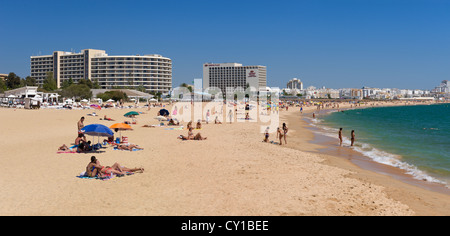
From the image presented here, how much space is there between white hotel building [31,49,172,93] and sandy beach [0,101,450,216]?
101m

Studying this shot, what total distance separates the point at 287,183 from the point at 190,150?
20.8 ft

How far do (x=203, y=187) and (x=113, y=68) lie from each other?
112558 mm

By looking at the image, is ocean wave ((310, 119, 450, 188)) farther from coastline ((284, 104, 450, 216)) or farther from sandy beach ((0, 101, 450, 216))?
sandy beach ((0, 101, 450, 216))

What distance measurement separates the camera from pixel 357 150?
1827 centimetres

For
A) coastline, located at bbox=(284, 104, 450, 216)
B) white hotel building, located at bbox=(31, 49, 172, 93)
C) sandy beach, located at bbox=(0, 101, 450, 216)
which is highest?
white hotel building, located at bbox=(31, 49, 172, 93)

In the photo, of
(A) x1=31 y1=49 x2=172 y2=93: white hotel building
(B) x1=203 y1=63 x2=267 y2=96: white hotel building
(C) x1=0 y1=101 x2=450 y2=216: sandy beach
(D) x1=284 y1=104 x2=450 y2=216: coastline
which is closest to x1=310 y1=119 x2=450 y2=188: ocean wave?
(D) x1=284 y1=104 x2=450 y2=216: coastline

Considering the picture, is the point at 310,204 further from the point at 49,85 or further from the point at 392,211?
the point at 49,85

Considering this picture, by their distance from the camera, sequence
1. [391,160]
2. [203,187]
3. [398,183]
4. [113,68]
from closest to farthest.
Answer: [203,187], [398,183], [391,160], [113,68]

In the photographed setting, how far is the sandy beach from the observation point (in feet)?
23.2

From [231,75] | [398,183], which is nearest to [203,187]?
[398,183]

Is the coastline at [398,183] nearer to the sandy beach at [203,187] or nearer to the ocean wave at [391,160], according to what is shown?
the sandy beach at [203,187]

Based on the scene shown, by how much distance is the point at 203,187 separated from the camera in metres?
8.79

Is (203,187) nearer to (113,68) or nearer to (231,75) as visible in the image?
(113,68)
